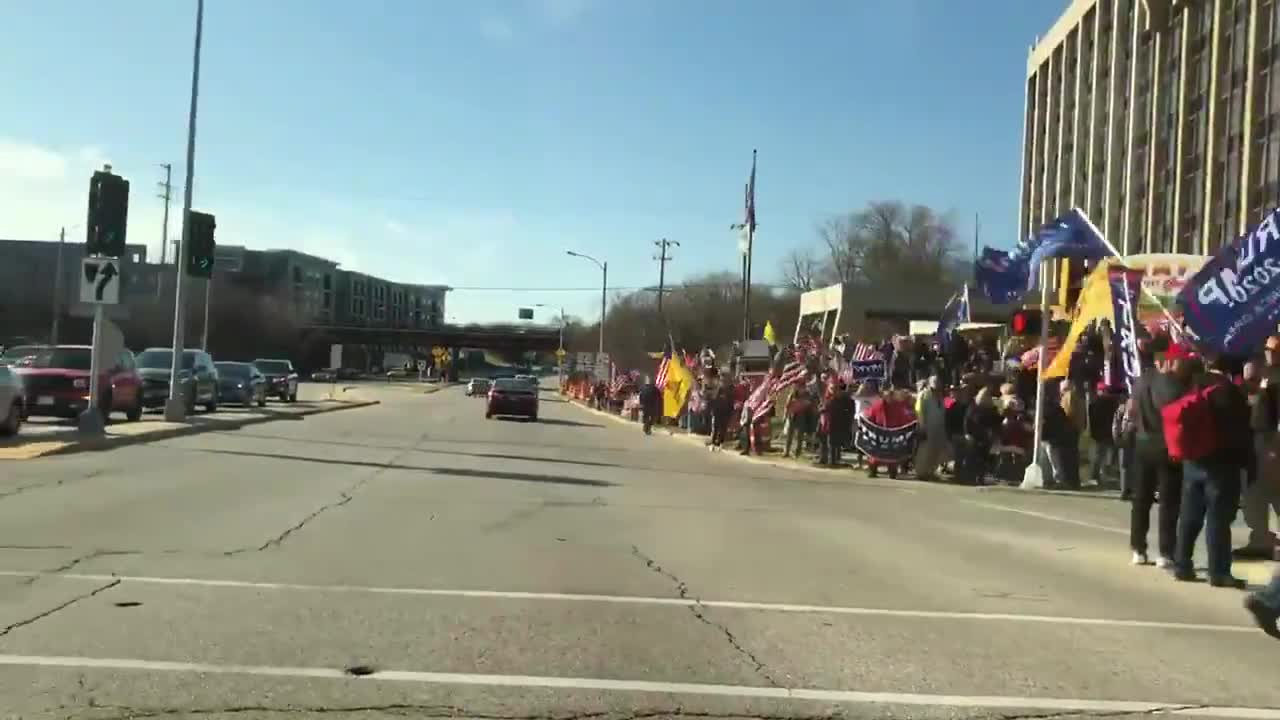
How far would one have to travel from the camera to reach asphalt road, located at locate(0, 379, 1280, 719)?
235 inches

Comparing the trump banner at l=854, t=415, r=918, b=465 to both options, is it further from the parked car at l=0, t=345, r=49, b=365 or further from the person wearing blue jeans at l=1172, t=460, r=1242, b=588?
the parked car at l=0, t=345, r=49, b=365

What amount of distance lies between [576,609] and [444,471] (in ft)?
36.3

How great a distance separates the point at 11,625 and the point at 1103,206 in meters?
55.4

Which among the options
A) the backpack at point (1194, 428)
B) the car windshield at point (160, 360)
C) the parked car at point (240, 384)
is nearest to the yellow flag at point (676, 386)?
the car windshield at point (160, 360)

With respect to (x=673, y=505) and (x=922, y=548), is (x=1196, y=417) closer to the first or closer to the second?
(x=922, y=548)

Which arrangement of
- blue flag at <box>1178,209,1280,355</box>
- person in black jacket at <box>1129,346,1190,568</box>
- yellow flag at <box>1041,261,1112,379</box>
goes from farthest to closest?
yellow flag at <box>1041,261,1112,379</box> → blue flag at <box>1178,209,1280,355</box> → person in black jacket at <box>1129,346,1190,568</box>

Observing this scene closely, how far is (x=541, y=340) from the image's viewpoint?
5477 inches

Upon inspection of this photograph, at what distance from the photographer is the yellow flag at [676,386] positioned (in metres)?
36.0

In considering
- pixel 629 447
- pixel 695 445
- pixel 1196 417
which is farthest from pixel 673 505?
pixel 695 445

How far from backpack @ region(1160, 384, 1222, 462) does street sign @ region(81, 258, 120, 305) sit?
18.0 m

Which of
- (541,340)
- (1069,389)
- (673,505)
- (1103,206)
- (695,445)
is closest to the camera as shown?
(673,505)

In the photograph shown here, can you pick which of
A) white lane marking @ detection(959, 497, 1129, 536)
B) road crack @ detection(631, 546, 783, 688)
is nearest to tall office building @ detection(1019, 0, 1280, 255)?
white lane marking @ detection(959, 497, 1129, 536)

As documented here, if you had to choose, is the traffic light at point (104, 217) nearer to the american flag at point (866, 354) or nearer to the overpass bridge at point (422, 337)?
the american flag at point (866, 354)

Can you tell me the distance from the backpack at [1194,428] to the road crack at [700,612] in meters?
4.09
